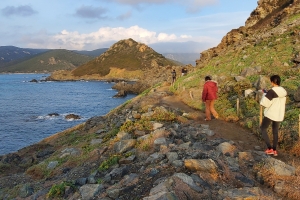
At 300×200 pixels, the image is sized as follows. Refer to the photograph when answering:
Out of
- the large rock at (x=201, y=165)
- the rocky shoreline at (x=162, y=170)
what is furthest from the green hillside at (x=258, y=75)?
the large rock at (x=201, y=165)

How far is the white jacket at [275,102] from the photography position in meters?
8.54

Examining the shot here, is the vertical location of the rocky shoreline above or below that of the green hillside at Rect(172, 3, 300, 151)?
below

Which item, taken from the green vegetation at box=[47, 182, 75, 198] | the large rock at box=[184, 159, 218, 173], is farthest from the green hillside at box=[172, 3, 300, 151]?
the green vegetation at box=[47, 182, 75, 198]

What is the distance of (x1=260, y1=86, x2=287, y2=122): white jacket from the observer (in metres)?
8.54

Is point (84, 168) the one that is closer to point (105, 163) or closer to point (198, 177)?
point (105, 163)

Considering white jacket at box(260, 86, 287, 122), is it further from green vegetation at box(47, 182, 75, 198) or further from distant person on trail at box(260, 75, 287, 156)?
green vegetation at box(47, 182, 75, 198)

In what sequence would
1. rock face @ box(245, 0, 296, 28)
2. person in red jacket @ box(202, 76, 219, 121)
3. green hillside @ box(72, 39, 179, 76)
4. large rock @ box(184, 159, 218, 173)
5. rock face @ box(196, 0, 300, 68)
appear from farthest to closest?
green hillside @ box(72, 39, 179, 76) → rock face @ box(245, 0, 296, 28) → rock face @ box(196, 0, 300, 68) → person in red jacket @ box(202, 76, 219, 121) → large rock @ box(184, 159, 218, 173)

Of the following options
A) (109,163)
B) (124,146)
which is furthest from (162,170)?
(124,146)

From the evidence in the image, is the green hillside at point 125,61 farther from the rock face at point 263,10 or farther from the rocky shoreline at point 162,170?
the rocky shoreline at point 162,170

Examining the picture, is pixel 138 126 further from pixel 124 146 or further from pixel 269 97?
pixel 269 97

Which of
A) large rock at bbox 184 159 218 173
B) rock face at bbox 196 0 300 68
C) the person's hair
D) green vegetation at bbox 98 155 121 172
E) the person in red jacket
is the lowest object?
green vegetation at bbox 98 155 121 172

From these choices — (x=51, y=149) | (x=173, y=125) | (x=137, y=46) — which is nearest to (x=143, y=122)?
(x=173, y=125)

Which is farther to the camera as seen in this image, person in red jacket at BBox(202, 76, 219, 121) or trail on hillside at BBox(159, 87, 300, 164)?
person in red jacket at BBox(202, 76, 219, 121)

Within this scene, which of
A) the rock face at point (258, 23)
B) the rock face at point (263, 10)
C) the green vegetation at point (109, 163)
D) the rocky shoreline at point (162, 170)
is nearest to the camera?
the rocky shoreline at point (162, 170)
